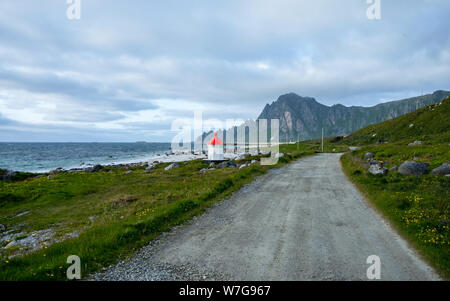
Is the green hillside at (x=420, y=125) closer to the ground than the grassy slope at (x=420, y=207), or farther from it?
farther from it

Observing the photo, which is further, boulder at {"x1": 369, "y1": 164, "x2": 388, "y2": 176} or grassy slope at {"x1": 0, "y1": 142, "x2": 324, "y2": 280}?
boulder at {"x1": 369, "y1": 164, "x2": 388, "y2": 176}

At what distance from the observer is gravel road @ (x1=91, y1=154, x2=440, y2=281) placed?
5812 mm

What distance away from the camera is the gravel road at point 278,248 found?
5812mm

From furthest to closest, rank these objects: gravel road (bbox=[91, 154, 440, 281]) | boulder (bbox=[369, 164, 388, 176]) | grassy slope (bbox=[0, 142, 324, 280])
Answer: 1. boulder (bbox=[369, 164, 388, 176])
2. grassy slope (bbox=[0, 142, 324, 280])
3. gravel road (bbox=[91, 154, 440, 281])

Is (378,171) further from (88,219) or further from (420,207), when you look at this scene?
(88,219)

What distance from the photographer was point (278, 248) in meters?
7.14

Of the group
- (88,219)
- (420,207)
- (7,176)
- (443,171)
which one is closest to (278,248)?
(420,207)

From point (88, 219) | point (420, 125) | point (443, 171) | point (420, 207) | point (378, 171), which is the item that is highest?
point (420, 125)

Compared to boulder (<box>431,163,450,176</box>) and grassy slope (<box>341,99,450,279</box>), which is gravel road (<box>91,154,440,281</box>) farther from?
boulder (<box>431,163,450,176</box>)

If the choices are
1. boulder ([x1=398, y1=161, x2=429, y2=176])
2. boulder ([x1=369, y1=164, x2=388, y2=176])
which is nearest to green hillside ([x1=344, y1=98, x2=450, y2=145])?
boulder ([x1=398, y1=161, x2=429, y2=176])

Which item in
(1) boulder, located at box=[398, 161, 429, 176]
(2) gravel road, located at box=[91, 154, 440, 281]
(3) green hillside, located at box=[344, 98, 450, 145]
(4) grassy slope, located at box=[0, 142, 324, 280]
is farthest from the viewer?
(3) green hillside, located at box=[344, 98, 450, 145]

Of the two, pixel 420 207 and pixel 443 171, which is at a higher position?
pixel 443 171

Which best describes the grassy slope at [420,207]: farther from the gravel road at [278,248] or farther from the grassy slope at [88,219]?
the grassy slope at [88,219]

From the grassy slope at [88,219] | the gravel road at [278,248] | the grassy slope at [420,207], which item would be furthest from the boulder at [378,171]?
the grassy slope at [88,219]
